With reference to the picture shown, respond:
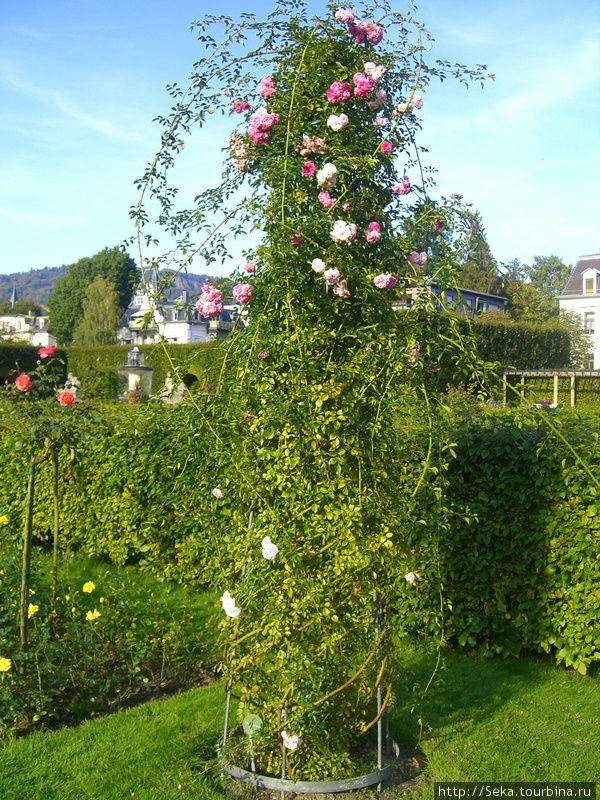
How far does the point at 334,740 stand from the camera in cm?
313

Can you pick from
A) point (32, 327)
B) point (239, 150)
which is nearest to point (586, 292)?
point (239, 150)

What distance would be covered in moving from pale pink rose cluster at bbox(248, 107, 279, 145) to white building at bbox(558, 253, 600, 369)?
45191mm

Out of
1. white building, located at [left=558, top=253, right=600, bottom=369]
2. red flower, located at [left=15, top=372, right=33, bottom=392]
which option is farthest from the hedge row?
white building, located at [left=558, top=253, right=600, bottom=369]

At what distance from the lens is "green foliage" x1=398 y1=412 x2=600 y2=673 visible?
418cm

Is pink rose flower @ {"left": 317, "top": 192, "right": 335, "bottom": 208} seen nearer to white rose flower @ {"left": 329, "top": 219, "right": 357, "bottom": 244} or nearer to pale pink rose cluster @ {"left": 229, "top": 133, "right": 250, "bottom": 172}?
white rose flower @ {"left": 329, "top": 219, "right": 357, "bottom": 244}

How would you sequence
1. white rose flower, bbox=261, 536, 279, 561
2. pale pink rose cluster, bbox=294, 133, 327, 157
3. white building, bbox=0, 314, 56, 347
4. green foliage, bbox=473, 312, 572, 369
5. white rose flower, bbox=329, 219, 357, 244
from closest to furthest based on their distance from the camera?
white rose flower, bbox=261, 536, 279, 561
white rose flower, bbox=329, 219, 357, 244
pale pink rose cluster, bbox=294, 133, 327, 157
green foliage, bbox=473, 312, 572, 369
white building, bbox=0, 314, 56, 347

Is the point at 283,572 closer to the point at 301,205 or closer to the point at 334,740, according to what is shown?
the point at 334,740

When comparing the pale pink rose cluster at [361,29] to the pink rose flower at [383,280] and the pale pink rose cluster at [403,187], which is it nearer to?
the pale pink rose cluster at [403,187]

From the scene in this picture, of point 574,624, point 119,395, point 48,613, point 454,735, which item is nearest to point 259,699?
point 454,735

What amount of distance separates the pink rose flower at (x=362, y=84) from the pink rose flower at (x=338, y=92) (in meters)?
0.05

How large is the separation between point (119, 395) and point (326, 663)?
57.4 feet

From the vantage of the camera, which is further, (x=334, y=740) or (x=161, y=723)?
(x=161, y=723)

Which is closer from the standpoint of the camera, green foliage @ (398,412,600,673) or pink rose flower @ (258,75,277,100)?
pink rose flower @ (258,75,277,100)

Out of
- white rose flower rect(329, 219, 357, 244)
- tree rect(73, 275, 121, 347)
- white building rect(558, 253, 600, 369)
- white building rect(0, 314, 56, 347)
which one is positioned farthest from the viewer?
white building rect(0, 314, 56, 347)
